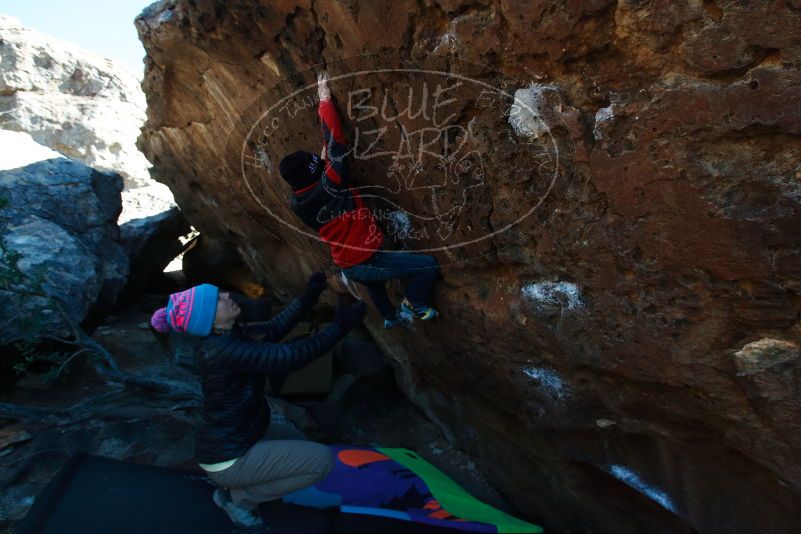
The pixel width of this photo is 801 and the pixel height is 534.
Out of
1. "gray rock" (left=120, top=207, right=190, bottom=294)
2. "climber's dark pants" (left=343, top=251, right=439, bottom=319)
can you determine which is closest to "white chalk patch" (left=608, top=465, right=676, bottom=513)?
"climber's dark pants" (left=343, top=251, right=439, bottom=319)

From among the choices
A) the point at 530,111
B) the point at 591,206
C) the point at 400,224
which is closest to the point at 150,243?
the point at 400,224

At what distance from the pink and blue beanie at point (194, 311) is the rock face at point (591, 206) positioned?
3.58 ft

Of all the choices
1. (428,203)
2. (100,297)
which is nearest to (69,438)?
(100,297)

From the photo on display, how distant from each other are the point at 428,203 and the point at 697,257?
1289 millimetres

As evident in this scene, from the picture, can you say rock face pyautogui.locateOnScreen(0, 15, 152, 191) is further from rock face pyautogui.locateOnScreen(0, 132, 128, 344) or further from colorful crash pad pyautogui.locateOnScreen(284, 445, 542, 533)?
colorful crash pad pyautogui.locateOnScreen(284, 445, 542, 533)

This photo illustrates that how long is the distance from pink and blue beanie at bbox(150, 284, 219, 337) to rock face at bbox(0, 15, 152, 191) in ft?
35.8

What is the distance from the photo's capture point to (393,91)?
256 cm

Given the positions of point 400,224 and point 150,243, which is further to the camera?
point 150,243

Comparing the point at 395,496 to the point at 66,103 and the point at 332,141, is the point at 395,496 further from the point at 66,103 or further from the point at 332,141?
the point at 66,103

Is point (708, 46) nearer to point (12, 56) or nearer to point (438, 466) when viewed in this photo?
point (438, 466)

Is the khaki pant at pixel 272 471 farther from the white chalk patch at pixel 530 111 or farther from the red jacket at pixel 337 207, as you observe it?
the white chalk patch at pixel 530 111

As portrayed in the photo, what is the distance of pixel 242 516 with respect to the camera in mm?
2760

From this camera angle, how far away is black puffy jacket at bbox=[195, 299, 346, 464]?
8.03ft

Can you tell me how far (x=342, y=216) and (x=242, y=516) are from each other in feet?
5.11
